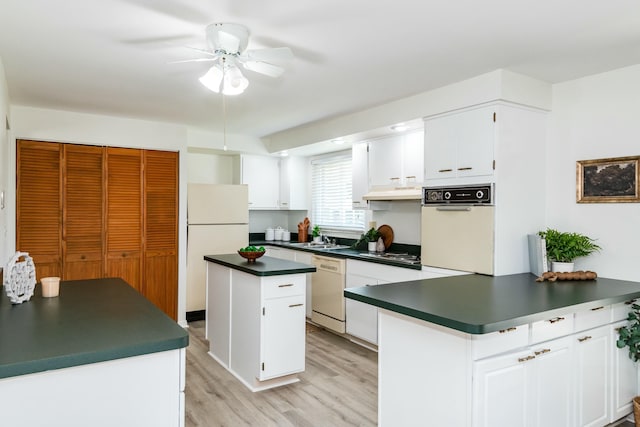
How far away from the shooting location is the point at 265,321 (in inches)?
123

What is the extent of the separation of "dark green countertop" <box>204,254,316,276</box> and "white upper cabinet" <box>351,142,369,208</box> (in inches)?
53.4

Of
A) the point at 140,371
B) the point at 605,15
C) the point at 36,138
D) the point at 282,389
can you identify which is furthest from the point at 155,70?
the point at 605,15

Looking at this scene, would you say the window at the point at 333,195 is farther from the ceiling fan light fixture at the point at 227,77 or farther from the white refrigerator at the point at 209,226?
the ceiling fan light fixture at the point at 227,77

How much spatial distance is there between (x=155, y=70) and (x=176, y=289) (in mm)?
2731

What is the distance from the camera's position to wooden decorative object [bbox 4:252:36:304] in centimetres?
203

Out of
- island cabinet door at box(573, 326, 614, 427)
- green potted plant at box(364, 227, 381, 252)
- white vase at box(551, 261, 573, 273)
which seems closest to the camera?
island cabinet door at box(573, 326, 614, 427)

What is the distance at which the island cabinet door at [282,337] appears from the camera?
10.3 ft

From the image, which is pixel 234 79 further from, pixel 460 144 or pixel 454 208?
pixel 454 208

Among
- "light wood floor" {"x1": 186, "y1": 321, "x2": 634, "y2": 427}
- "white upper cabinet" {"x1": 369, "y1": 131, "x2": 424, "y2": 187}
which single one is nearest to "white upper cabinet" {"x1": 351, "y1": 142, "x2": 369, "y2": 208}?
"white upper cabinet" {"x1": 369, "y1": 131, "x2": 424, "y2": 187}

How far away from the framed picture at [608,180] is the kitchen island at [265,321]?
7.03ft

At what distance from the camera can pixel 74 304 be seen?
6.93 ft

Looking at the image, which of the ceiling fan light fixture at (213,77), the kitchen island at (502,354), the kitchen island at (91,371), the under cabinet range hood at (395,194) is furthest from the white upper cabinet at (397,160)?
the kitchen island at (91,371)

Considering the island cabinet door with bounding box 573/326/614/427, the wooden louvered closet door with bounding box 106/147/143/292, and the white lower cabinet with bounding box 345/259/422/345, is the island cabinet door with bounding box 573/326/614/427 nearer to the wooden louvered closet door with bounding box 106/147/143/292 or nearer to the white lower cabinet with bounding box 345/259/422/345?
the white lower cabinet with bounding box 345/259/422/345

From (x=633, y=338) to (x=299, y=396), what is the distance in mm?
2225
